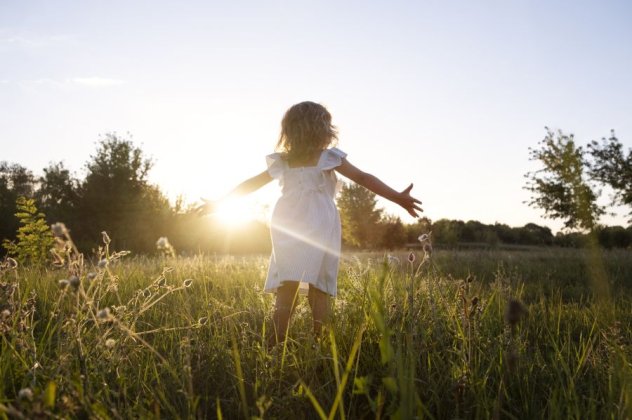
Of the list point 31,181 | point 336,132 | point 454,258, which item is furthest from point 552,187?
point 31,181

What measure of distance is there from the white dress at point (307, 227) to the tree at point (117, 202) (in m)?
28.6

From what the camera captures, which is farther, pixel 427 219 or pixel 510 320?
pixel 427 219

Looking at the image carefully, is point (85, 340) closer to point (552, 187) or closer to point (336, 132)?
point (336, 132)

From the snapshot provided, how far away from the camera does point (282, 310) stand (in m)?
3.38

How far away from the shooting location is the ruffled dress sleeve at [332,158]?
12.2 ft

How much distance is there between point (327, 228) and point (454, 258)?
8.56m

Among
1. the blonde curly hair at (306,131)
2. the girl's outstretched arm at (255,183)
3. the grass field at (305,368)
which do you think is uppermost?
the blonde curly hair at (306,131)

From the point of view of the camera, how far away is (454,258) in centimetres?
1145

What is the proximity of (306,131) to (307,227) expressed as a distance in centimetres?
83

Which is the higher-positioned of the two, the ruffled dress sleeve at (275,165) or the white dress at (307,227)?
the ruffled dress sleeve at (275,165)

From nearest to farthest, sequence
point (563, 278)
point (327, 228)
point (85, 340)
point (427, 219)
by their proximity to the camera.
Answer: point (427, 219) → point (85, 340) → point (327, 228) → point (563, 278)

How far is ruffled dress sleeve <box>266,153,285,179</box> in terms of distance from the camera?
397 cm

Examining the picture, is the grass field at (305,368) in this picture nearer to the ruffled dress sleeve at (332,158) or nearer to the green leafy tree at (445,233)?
the ruffled dress sleeve at (332,158)

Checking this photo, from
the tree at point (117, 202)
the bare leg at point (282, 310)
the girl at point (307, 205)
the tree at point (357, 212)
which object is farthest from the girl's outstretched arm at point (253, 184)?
the tree at point (357, 212)
